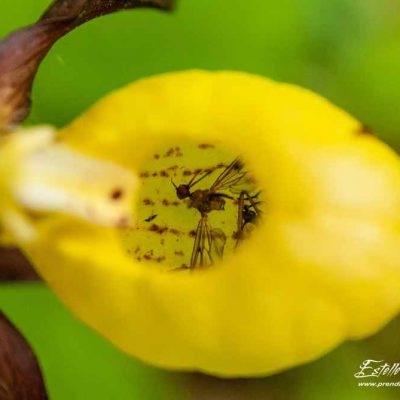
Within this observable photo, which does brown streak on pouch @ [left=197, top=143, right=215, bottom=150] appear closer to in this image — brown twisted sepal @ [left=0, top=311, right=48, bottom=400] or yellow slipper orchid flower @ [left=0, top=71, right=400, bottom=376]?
yellow slipper orchid flower @ [left=0, top=71, right=400, bottom=376]

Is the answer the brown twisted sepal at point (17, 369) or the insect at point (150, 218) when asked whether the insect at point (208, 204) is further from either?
the brown twisted sepal at point (17, 369)

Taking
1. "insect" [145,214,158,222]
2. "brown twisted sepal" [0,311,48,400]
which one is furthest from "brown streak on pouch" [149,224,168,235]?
"brown twisted sepal" [0,311,48,400]

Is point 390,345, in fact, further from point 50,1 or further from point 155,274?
point 50,1

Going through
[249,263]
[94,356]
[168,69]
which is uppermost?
[168,69]

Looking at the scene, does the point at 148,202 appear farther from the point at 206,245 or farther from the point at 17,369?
the point at 17,369

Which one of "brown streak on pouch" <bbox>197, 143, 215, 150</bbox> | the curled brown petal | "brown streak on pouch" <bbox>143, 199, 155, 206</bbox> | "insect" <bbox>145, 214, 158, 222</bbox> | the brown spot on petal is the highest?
the curled brown petal

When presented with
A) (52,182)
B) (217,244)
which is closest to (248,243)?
(217,244)

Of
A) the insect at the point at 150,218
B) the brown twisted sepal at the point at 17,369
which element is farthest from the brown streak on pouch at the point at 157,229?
the brown twisted sepal at the point at 17,369

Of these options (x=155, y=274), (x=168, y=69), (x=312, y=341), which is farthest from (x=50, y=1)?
(x=312, y=341)
